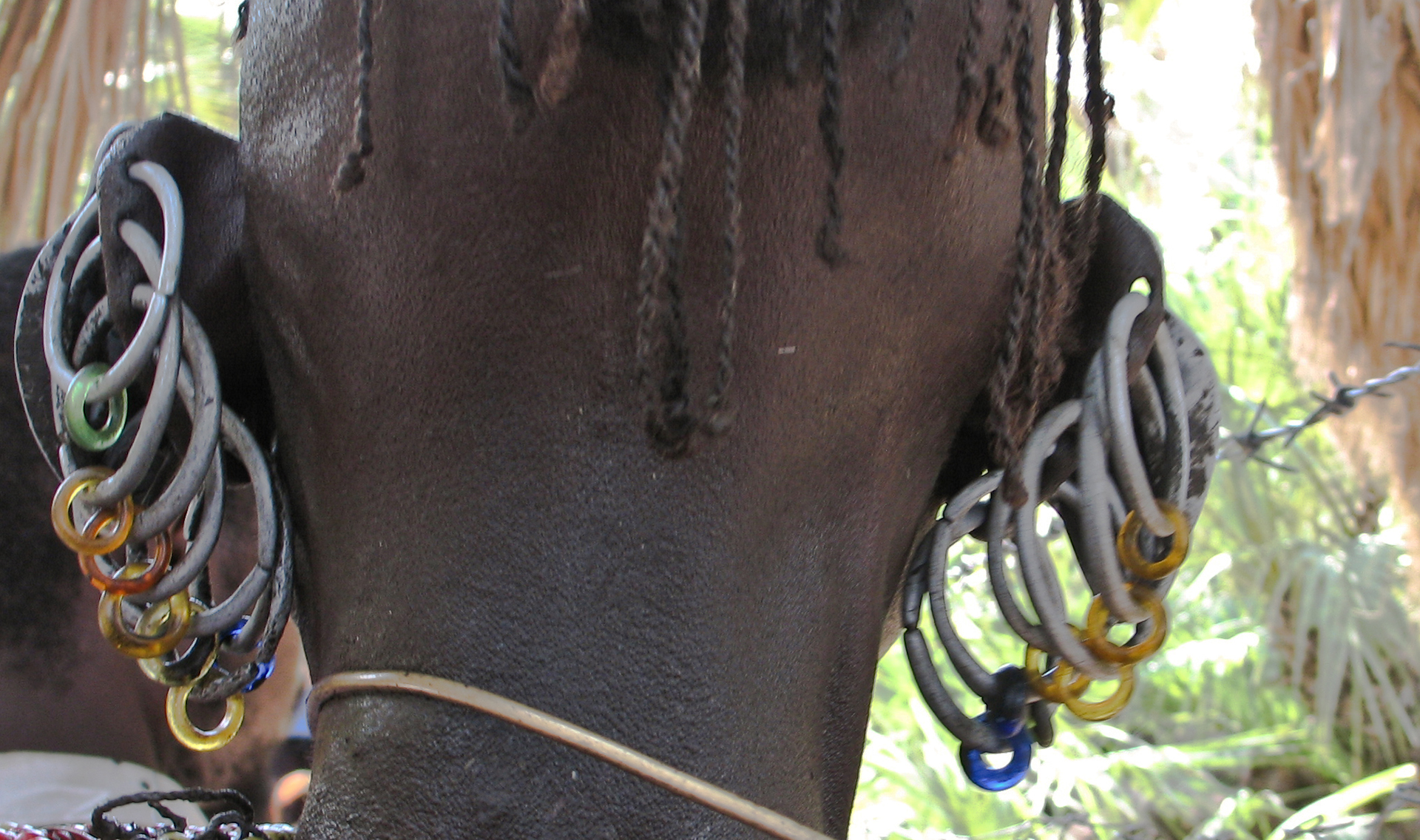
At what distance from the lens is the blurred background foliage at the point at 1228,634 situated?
554cm

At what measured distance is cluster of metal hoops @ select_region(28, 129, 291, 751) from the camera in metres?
1.22

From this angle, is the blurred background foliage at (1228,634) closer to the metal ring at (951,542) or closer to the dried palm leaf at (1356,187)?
the dried palm leaf at (1356,187)

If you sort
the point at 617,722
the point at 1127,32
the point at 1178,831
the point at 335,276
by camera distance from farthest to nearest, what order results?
the point at 1178,831 < the point at 1127,32 < the point at 335,276 < the point at 617,722

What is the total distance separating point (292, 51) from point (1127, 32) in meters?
4.78

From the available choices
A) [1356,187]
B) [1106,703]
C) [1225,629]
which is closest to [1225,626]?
[1225,629]

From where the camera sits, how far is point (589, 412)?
107 centimetres

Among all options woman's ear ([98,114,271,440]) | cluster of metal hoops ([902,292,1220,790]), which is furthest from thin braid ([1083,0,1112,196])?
woman's ear ([98,114,271,440])

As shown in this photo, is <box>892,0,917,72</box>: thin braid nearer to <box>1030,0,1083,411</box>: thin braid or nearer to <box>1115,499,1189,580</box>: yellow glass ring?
<box>1030,0,1083,411</box>: thin braid

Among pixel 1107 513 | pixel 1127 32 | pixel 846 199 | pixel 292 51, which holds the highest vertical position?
pixel 1127 32

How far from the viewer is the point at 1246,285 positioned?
6.70 m

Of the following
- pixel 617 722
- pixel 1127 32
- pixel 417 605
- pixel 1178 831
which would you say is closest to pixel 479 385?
pixel 417 605

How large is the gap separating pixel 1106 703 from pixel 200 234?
113 centimetres

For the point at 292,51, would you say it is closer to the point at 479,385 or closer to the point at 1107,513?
the point at 479,385

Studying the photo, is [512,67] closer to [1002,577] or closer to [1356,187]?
[1002,577]
